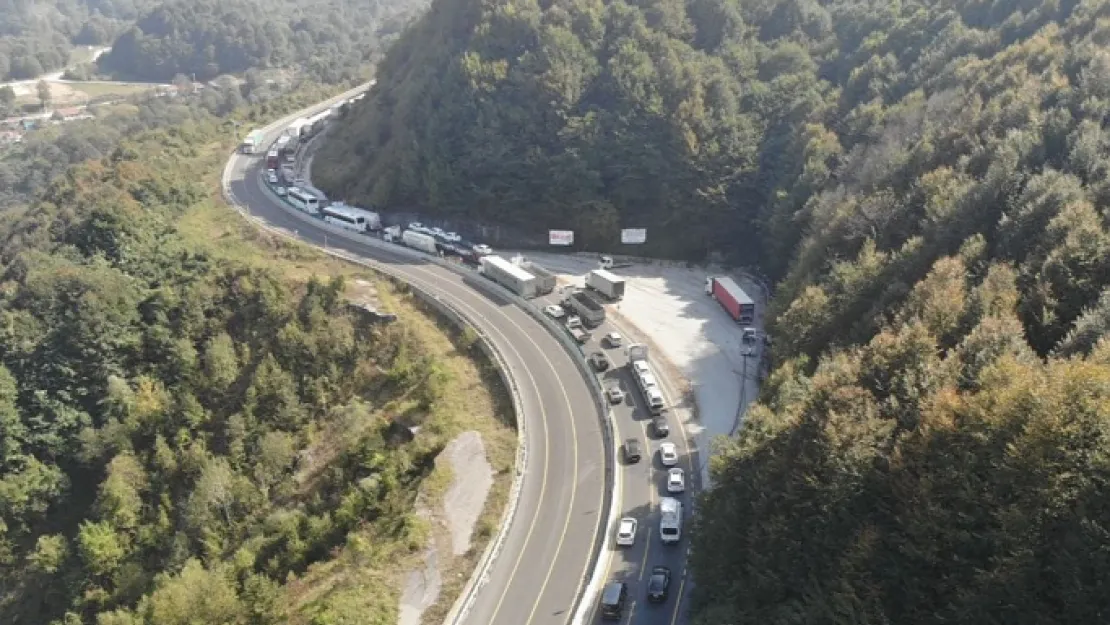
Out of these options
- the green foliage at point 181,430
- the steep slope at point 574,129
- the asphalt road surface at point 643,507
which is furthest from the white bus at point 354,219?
the asphalt road surface at point 643,507

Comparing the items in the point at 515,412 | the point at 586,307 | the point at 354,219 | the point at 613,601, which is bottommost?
the point at 613,601

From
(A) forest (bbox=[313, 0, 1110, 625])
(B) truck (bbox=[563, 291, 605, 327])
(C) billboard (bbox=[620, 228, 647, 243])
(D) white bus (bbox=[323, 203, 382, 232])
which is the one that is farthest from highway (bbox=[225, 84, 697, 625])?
(D) white bus (bbox=[323, 203, 382, 232])

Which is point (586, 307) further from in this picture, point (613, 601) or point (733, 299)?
point (613, 601)

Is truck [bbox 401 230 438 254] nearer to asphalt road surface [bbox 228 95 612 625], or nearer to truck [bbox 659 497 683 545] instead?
asphalt road surface [bbox 228 95 612 625]

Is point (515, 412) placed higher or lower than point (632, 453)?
lower

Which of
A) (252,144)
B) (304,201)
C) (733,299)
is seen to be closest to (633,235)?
(733,299)

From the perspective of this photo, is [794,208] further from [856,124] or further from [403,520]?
[403,520]
